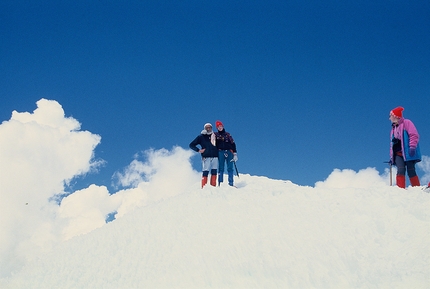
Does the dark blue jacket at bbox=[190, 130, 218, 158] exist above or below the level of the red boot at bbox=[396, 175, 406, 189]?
above

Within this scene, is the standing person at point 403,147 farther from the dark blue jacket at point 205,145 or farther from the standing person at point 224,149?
the dark blue jacket at point 205,145

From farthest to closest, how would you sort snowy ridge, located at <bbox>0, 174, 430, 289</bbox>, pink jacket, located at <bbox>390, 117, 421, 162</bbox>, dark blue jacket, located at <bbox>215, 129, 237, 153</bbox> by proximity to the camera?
dark blue jacket, located at <bbox>215, 129, 237, 153</bbox>
pink jacket, located at <bbox>390, 117, 421, 162</bbox>
snowy ridge, located at <bbox>0, 174, 430, 289</bbox>

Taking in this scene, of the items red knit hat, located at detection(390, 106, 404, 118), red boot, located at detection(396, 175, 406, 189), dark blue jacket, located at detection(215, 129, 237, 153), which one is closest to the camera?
red boot, located at detection(396, 175, 406, 189)

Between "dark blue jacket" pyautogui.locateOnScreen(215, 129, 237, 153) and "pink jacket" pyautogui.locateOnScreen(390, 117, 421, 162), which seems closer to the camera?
"pink jacket" pyautogui.locateOnScreen(390, 117, 421, 162)

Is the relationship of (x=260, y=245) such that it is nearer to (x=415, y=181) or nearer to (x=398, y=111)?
(x=415, y=181)

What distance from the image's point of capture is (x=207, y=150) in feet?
46.4

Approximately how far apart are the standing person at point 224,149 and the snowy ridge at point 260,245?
7.00 ft

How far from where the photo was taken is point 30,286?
9.45 metres

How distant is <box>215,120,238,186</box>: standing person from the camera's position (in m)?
14.6

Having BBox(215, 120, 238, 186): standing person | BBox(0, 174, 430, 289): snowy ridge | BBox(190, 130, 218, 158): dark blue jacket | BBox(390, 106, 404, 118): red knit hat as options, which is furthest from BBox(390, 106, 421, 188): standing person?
BBox(190, 130, 218, 158): dark blue jacket

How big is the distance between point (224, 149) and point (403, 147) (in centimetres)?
638

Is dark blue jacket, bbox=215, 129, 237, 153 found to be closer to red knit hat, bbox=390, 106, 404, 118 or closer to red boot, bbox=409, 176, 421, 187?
red knit hat, bbox=390, 106, 404, 118

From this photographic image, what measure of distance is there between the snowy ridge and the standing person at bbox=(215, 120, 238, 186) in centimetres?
213

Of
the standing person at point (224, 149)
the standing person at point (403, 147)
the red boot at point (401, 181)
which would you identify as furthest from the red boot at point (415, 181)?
the standing person at point (224, 149)
